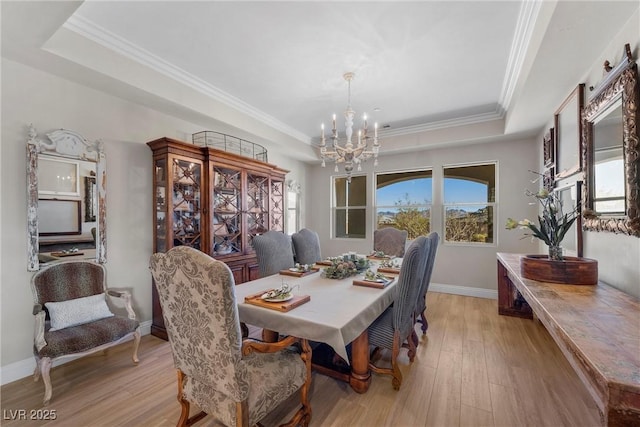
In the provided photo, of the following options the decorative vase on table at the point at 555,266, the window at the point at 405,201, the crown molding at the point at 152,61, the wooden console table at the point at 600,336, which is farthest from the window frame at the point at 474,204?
the crown molding at the point at 152,61

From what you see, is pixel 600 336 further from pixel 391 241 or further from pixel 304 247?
pixel 391 241

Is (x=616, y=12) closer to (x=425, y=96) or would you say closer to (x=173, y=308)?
(x=425, y=96)

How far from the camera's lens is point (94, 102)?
8.75ft

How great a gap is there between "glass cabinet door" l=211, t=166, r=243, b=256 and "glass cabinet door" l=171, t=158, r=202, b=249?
20cm

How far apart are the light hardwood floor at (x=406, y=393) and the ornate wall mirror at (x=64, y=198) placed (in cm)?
104

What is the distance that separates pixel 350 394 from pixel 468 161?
13.4 ft

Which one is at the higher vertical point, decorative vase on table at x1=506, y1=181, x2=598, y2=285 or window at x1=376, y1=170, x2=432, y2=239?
window at x1=376, y1=170, x2=432, y2=239

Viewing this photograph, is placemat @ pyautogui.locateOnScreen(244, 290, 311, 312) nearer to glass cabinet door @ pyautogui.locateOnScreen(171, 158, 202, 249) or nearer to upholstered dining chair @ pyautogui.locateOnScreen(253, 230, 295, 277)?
upholstered dining chair @ pyautogui.locateOnScreen(253, 230, 295, 277)

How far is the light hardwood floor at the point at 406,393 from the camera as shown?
177 cm

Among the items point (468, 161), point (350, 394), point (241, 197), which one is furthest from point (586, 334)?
point (468, 161)

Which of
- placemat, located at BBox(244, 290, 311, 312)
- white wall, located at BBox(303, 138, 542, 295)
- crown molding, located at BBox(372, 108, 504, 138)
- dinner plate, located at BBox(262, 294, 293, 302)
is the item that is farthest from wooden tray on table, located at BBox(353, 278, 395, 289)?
crown molding, located at BBox(372, 108, 504, 138)

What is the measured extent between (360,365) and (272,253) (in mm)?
1441

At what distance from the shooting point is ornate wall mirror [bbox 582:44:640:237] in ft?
5.34

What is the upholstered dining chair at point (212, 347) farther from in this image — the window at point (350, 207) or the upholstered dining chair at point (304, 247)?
the window at point (350, 207)
